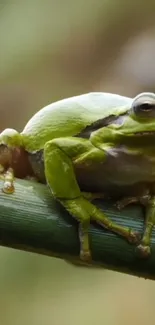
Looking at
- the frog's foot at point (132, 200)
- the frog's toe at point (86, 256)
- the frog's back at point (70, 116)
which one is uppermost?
the frog's back at point (70, 116)

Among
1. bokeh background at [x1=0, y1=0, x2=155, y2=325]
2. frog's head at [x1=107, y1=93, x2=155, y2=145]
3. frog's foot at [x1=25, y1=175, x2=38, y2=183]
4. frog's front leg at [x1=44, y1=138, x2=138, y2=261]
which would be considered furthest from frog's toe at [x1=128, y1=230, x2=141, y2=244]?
bokeh background at [x1=0, y1=0, x2=155, y2=325]

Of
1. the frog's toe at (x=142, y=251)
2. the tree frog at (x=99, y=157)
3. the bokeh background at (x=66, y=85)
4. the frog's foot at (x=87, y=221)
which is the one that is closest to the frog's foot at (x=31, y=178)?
the tree frog at (x=99, y=157)

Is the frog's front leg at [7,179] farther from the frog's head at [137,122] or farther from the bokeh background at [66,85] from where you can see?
the bokeh background at [66,85]

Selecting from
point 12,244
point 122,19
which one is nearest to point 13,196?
point 12,244

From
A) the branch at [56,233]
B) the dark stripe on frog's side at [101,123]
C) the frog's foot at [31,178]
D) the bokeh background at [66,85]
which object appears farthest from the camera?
the bokeh background at [66,85]

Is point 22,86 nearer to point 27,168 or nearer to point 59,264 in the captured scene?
point 59,264

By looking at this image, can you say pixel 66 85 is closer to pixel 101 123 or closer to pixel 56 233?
pixel 101 123

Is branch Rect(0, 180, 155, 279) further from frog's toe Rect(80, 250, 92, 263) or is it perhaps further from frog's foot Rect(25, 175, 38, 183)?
frog's foot Rect(25, 175, 38, 183)

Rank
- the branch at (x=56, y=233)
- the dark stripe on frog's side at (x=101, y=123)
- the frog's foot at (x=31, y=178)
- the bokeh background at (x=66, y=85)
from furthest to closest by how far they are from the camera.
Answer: the bokeh background at (x=66, y=85) < the frog's foot at (x=31, y=178) < the dark stripe on frog's side at (x=101, y=123) < the branch at (x=56, y=233)
